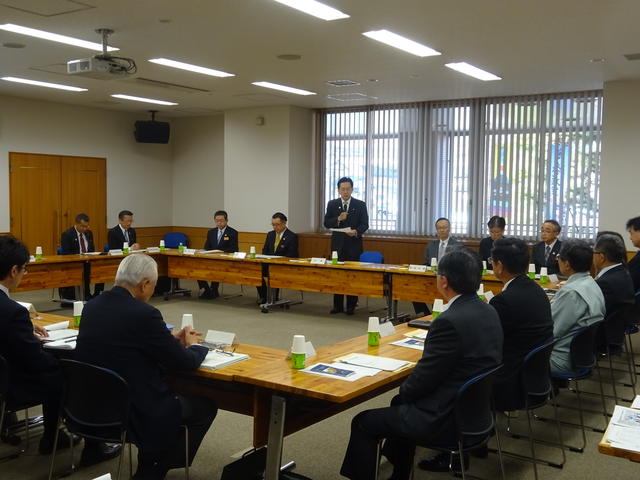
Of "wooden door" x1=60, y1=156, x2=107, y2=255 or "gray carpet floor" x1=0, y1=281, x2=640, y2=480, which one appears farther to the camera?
"wooden door" x1=60, y1=156, x2=107, y2=255

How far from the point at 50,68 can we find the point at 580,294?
22.6ft

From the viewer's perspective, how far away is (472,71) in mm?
8031

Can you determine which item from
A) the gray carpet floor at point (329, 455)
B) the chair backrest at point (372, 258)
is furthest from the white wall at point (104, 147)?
the gray carpet floor at point (329, 455)

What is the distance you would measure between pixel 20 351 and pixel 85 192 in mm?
9130

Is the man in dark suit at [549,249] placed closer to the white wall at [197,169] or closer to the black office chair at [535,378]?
the black office chair at [535,378]

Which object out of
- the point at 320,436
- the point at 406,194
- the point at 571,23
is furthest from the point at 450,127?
the point at 320,436

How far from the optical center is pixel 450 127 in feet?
34.3

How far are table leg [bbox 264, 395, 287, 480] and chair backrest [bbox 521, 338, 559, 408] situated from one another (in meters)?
1.36

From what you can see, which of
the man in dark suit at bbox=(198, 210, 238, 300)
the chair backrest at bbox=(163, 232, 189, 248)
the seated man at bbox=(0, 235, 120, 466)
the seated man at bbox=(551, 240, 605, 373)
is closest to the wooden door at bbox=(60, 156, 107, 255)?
the chair backrest at bbox=(163, 232, 189, 248)

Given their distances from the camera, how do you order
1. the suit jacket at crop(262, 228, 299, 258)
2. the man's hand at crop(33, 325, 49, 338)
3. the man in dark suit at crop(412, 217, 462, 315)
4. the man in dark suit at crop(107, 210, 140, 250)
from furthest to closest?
the man in dark suit at crop(107, 210, 140, 250) < the suit jacket at crop(262, 228, 299, 258) < the man in dark suit at crop(412, 217, 462, 315) < the man's hand at crop(33, 325, 49, 338)

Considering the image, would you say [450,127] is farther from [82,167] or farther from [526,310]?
[526,310]

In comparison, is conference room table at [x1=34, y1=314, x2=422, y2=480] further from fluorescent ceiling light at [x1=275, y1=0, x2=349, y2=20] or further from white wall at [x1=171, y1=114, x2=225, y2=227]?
white wall at [x1=171, y1=114, x2=225, y2=227]

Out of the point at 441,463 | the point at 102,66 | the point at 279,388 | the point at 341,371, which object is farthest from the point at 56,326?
the point at 102,66

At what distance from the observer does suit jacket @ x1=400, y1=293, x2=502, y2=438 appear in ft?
8.95
